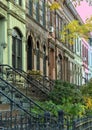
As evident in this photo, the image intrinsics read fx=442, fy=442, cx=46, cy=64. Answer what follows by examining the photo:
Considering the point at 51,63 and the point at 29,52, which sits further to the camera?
the point at 51,63

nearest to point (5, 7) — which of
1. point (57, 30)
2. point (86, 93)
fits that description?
point (86, 93)

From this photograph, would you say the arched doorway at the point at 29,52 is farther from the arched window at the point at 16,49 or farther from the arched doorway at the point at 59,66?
the arched doorway at the point at 59,66

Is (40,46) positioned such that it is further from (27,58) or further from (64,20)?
(64,20)

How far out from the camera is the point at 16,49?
83.7ft

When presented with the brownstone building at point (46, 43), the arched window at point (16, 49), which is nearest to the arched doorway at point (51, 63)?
the brownstone building at point (46, 43)

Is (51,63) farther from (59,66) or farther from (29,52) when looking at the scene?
(29,52)

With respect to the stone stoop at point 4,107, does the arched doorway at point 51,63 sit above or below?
above

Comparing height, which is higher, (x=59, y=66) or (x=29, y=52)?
(x=29, y=52)

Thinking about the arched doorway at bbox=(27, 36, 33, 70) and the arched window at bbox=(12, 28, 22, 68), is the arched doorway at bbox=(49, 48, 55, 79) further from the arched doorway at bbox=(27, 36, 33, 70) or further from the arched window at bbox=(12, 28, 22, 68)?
the arched window at bbox=(12, 28, 22, 68)

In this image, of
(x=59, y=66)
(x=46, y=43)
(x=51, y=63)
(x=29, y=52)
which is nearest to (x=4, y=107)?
(x=29, y=52)

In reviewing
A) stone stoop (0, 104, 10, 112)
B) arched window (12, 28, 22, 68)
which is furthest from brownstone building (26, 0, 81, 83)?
stone stoop (0, 104, 10, 112)

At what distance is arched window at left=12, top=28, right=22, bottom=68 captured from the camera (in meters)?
25.0

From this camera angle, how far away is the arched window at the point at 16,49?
82.2 ft

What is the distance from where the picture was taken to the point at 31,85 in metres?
20.7
